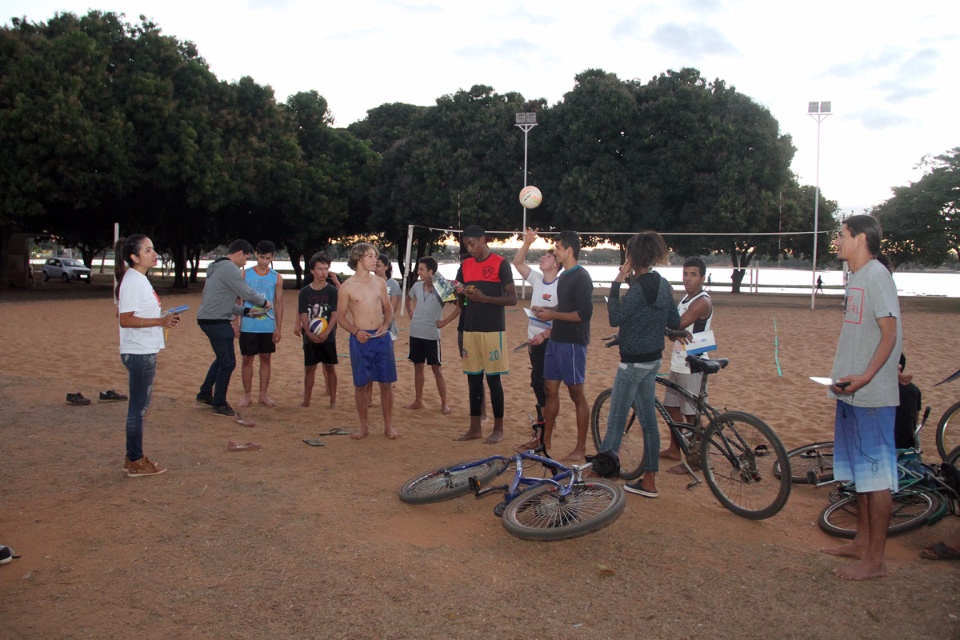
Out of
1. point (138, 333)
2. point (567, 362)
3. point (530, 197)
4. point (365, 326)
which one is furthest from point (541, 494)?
point (530, 197)

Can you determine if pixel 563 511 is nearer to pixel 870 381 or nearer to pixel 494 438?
pixel 870 381

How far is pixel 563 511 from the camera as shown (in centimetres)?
411

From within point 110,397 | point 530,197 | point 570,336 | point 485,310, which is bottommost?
point 110,397

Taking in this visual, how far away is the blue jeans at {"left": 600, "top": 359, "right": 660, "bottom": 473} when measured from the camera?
4730mm

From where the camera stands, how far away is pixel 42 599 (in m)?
3.38

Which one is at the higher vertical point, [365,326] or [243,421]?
[365,326]

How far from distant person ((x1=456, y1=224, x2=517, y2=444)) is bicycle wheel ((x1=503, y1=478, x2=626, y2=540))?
2050 mm

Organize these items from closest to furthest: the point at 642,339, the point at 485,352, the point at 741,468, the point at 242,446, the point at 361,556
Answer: the point at 361,556, the point at 741,468, the point at 642,339, the point at 242,446, the point at 485,352

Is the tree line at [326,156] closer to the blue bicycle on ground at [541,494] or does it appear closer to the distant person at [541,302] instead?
the distant person at [541,302]

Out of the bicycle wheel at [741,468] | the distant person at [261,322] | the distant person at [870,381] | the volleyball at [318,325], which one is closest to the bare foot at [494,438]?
the bicycle wheel at [741,468]

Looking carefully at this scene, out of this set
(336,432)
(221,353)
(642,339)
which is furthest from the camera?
(221,353)

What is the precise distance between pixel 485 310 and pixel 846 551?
331 cm

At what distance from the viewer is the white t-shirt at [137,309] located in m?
4.99

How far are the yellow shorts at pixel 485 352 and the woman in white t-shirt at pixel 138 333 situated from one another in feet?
7.76
